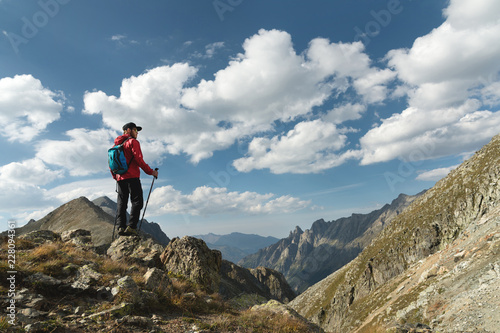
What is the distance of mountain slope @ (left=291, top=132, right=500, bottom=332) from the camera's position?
4454 inches

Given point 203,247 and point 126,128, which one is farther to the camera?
point 203,247

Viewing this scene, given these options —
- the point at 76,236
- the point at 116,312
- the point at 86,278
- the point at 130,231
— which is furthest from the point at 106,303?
the point at 76,236

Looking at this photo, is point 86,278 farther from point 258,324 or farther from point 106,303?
point 258,324

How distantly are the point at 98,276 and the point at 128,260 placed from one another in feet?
13.1

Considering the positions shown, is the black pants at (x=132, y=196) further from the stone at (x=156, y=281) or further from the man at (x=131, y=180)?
the stone at (x=156, y=281)

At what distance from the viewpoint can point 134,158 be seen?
38.3ft

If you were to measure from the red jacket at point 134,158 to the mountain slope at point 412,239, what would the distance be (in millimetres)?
118440

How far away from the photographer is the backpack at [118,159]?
11500 mm

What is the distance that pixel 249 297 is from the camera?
13.3m

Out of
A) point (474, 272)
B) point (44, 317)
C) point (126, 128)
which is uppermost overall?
point (126, 128)

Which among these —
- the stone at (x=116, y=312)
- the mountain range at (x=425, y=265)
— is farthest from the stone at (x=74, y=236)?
the stone at (x=116, y=312)

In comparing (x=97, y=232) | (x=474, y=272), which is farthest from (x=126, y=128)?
(x=97, y=232)

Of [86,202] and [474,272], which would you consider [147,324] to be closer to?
[474,272]
